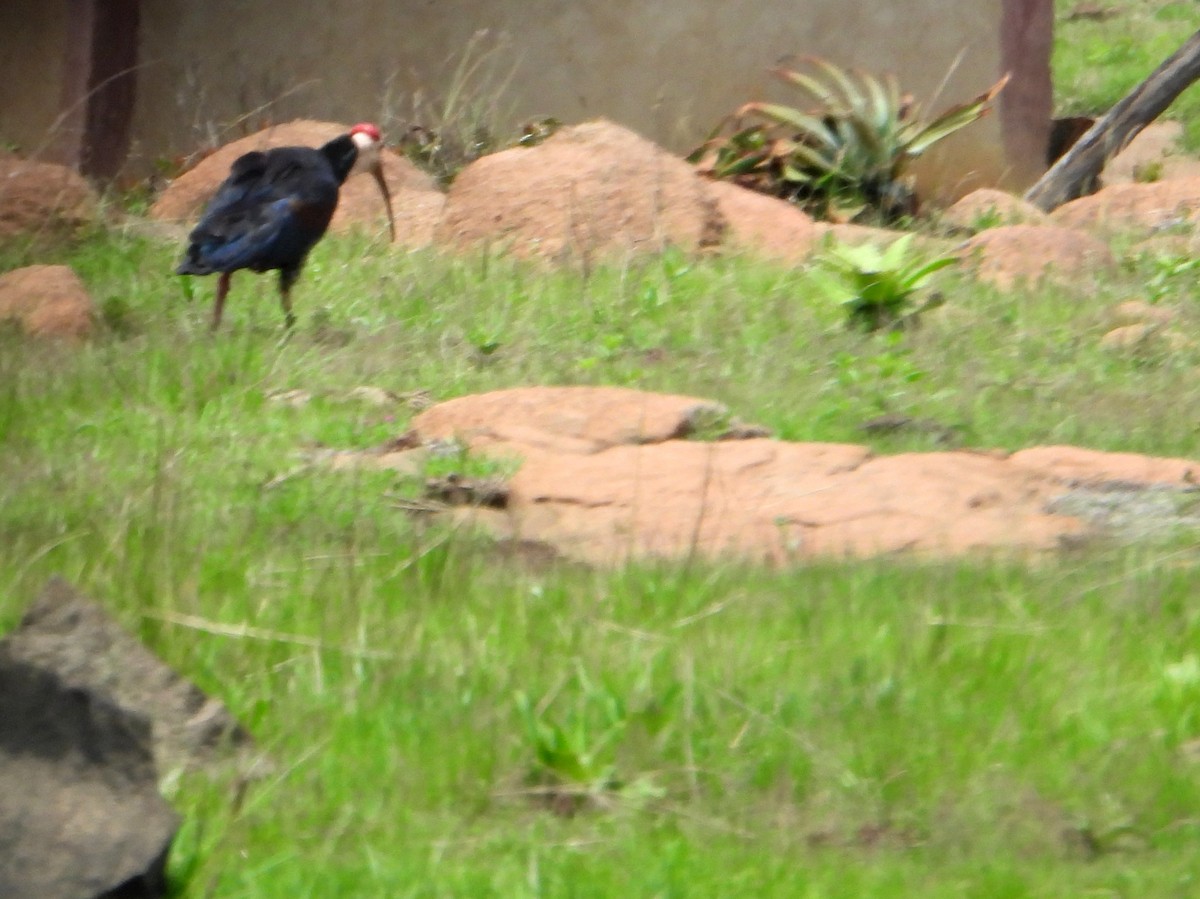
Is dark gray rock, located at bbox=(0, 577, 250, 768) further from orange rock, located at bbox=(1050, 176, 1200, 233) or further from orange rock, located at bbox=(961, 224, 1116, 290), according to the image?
orange rock, located at bbox=(1050, 176, 1200, 233)

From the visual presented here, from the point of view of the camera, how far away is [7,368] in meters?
5.54

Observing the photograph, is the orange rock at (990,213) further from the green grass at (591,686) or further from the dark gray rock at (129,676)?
the dark gray rock at (129,676)

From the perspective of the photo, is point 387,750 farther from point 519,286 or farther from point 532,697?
point 519,286

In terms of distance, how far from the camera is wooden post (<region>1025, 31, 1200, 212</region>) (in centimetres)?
945

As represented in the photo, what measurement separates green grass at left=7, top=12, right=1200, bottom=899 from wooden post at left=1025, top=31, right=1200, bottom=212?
4359 millimetres

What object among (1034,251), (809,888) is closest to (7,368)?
(809,888)

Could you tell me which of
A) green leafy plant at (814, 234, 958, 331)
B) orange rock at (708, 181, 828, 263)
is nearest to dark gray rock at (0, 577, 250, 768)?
green leafy plant at (814, 234, 958, 331)

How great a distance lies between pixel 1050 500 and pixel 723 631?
1399mm

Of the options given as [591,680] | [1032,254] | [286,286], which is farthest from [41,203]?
[591,680]

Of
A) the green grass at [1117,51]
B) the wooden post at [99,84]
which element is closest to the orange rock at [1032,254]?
the green grass at [1117,51]

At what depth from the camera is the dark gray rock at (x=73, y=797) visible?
2551 millimetres

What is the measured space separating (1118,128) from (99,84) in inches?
214

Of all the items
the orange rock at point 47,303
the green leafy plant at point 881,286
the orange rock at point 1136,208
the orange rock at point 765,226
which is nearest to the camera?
the orange rock at point 47,303

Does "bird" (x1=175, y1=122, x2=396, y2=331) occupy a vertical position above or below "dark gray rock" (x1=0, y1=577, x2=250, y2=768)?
above
